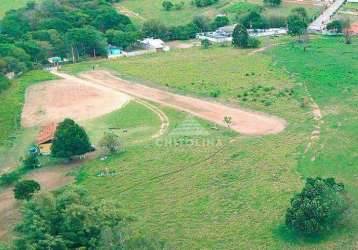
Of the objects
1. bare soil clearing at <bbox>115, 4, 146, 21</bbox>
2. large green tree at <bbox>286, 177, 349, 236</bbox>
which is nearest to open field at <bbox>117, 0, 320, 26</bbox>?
bare soil clearing at <bbox>115, 4, 146, 21</bbox>

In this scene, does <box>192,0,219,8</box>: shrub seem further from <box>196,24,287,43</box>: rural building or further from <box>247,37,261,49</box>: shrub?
<box>247,37,261,49</box>: shrub

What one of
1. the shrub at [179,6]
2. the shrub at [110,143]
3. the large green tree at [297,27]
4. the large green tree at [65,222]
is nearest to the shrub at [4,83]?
the shrub at [110,143]

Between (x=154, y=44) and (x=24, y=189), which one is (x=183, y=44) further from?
(x=24, y=189)

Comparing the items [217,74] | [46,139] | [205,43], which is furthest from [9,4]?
[46,139]

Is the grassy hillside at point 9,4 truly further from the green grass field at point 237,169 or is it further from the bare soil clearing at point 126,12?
the green grass field at point 237,169

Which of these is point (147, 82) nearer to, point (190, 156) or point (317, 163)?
point (190, 156)

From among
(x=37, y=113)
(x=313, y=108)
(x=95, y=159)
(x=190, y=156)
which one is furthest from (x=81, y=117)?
(x=313, y=108)
